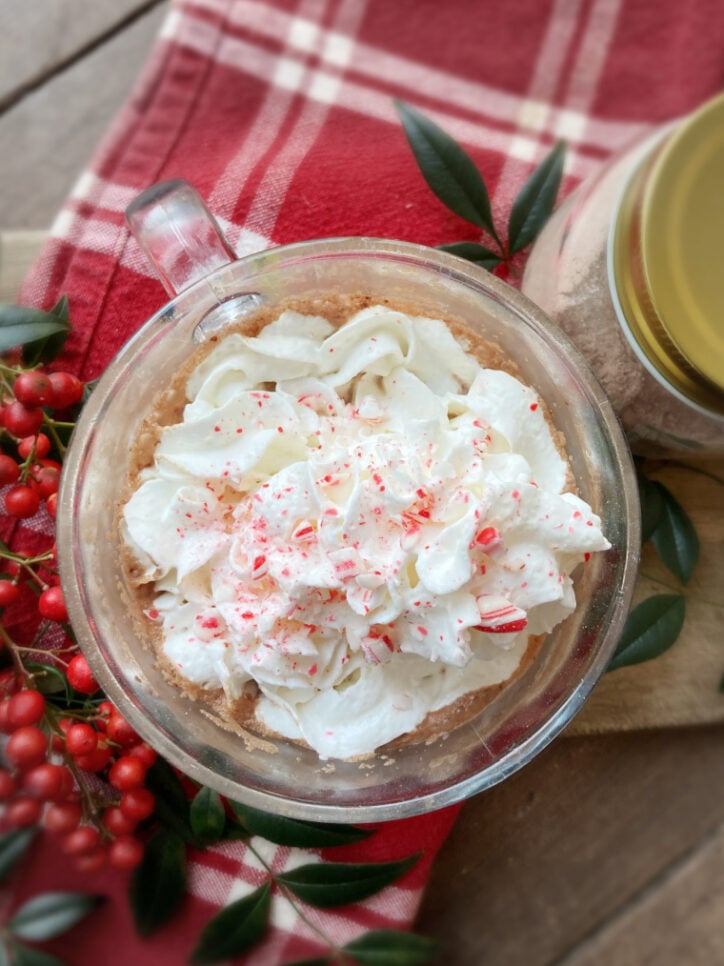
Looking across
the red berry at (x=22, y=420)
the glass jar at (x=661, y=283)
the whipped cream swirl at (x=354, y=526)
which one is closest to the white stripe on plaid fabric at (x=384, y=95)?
the glass jar at (x=661, y=283)

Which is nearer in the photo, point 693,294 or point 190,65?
point 693,294

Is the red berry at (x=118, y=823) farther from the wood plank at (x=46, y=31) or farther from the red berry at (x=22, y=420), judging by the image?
the wood plank at (x=46, y=31)

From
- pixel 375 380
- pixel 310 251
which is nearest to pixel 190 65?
pixel 310 251

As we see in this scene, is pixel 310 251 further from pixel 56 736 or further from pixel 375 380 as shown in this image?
pixel 56 736

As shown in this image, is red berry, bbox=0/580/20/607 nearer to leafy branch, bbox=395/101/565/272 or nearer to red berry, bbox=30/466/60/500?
red berry, bbox=30/466/60/500

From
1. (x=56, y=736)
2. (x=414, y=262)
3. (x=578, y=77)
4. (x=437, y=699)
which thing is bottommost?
(x=56, y=736)

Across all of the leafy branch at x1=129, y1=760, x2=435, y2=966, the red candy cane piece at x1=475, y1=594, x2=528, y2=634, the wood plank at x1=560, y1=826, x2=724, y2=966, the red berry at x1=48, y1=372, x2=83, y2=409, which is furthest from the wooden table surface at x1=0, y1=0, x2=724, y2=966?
the red candy cane piece at x1=475, y1=594, x2=528, y2=634
